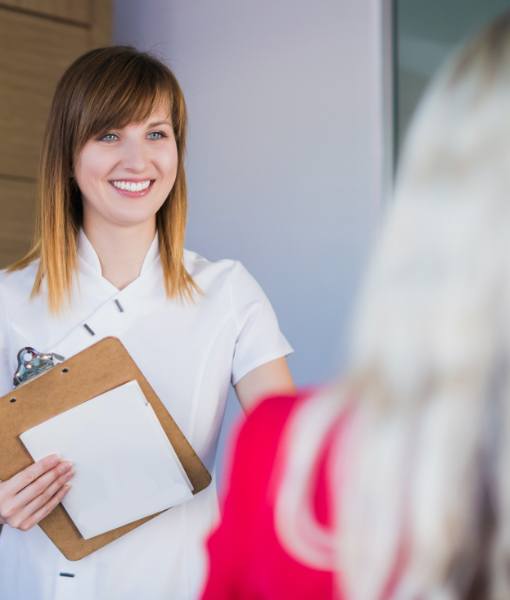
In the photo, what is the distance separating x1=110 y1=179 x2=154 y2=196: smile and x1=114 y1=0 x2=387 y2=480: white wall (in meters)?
1.24

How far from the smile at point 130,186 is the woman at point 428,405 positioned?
1094 millimetres

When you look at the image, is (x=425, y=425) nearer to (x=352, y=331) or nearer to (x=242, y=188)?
(x=352, y=331)

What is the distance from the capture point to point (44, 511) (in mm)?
1503

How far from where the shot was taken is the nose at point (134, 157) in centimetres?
164

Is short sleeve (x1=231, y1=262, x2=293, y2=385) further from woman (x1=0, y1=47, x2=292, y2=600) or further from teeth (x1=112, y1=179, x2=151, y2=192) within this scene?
teeth (x1=112, y1=179, x2=151, y2=192)

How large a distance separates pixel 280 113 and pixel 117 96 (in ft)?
5.03

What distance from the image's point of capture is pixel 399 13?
2818 mm

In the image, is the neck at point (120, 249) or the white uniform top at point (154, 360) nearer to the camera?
the white uniform top at point (154, 360)

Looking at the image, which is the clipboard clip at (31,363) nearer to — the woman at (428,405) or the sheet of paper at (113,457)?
the sheet of paper at (113,457)

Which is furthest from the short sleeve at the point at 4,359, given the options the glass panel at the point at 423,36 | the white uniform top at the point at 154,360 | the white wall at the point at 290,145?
the glass panel at the point at 423,36

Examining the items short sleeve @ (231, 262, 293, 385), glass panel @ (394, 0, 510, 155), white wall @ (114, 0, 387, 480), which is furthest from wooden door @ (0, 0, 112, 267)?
short sleeve @ (231, 262, 293, 385)

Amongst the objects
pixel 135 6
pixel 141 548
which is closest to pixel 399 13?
pixel 135 6

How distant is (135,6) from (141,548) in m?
2.45

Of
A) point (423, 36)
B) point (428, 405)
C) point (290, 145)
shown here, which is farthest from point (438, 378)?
point (290, 145)
